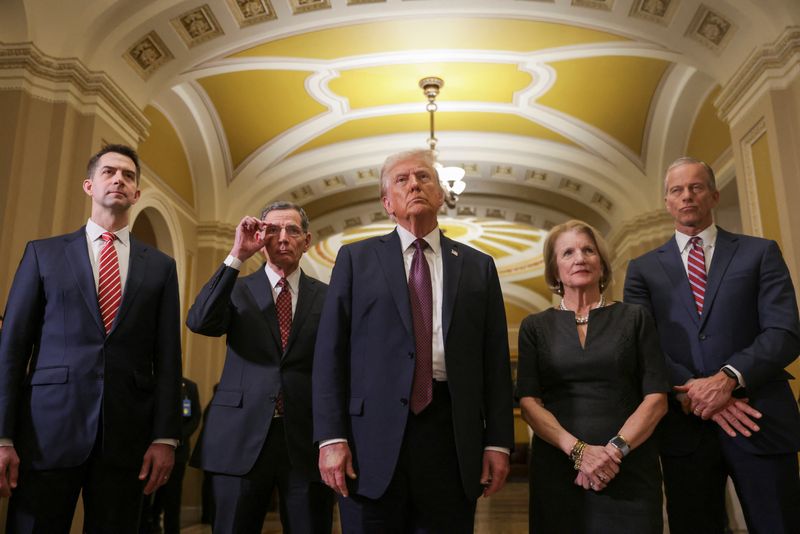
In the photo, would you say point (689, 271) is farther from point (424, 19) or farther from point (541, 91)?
point (541, 91)

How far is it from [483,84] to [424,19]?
1.56 m

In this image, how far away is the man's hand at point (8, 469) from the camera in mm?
2002

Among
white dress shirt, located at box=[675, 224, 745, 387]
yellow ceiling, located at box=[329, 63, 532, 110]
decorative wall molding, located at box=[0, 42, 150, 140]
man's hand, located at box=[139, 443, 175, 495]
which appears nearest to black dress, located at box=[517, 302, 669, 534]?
white dress shirt, located at box=[675, 224, 745, 387]

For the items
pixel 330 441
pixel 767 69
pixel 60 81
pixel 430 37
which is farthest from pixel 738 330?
pixel 430 37

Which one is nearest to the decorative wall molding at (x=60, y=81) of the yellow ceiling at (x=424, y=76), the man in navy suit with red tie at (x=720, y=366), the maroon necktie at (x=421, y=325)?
the yellow ceiling at (x=424, y=76)

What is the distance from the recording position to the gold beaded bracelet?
2104 mm

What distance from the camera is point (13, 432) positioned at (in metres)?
2.06

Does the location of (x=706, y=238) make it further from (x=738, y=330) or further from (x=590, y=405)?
(x=590, y=405)

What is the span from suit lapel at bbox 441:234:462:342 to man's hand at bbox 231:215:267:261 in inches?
25.2

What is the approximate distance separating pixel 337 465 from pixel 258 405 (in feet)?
1.75

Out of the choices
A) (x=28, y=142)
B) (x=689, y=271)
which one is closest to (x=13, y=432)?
(x=689, y=271)

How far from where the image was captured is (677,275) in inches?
97.3

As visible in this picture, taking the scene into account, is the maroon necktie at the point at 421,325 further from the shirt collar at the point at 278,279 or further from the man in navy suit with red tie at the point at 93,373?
the man in navy suit with red tie at the point at 93,373

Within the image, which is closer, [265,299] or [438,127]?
[265,299]
